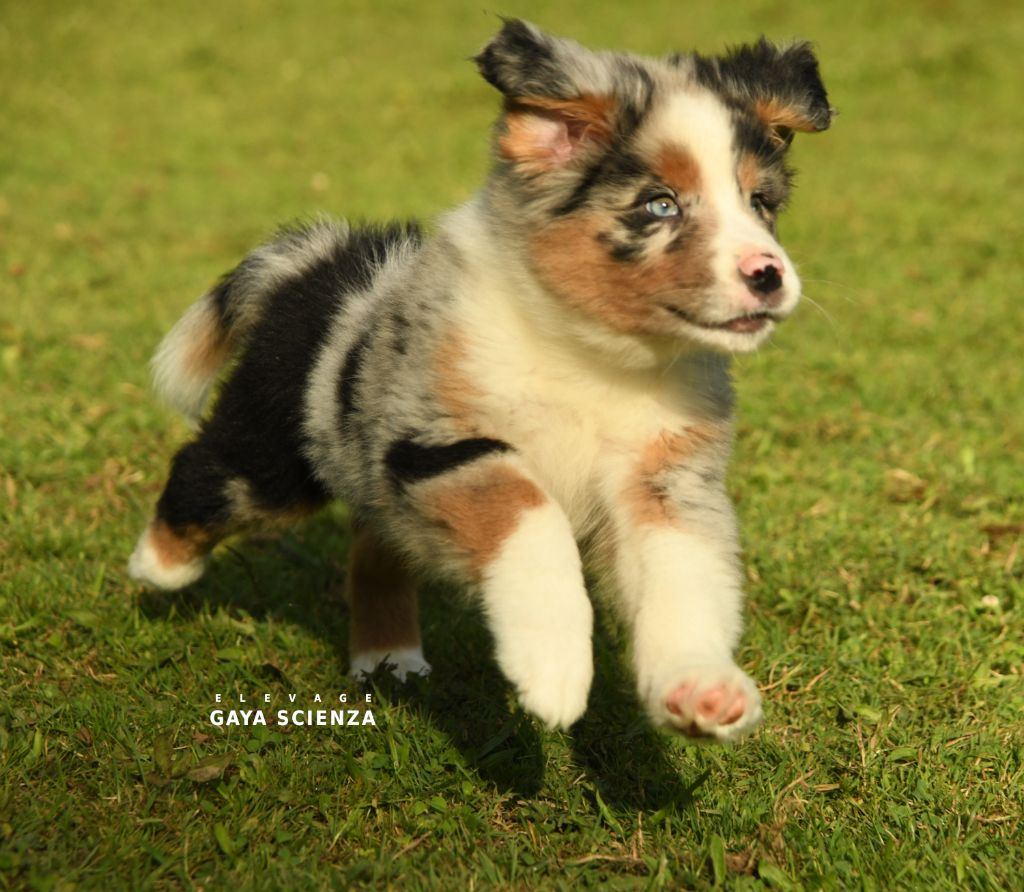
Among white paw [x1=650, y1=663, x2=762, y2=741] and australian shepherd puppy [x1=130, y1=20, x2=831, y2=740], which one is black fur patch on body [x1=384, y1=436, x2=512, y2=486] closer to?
australian shepherd puppy [x1=130, y1=20, x2=831, y2=740]

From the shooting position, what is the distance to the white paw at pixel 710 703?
2.57 meters

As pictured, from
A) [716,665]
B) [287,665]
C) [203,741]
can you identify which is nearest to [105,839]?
[203,741]

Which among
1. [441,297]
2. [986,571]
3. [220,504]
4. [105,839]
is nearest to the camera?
[105,839]

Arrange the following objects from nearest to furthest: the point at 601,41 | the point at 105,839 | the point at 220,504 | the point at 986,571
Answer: the point at 105,839, the point at 220,504, the point at 986,571, the point at 601,41

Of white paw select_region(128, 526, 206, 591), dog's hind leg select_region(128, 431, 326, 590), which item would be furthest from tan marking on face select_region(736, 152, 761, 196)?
white paw select_region(128, 526, 206, 591)

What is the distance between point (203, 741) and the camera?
11.0ft

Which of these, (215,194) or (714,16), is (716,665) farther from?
(714,16)

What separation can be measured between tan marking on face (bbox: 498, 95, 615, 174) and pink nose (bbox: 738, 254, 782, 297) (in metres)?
0.45

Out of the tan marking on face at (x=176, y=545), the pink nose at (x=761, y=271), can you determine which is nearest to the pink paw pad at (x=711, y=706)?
the pink nose at (x=761, y=271)

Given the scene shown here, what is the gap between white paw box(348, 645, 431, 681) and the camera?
12.8 feet

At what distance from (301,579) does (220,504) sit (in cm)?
90

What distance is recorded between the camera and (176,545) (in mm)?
3920

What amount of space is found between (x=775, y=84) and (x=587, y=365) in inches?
31.7

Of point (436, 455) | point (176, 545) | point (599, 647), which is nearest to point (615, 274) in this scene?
point (436, 455)
